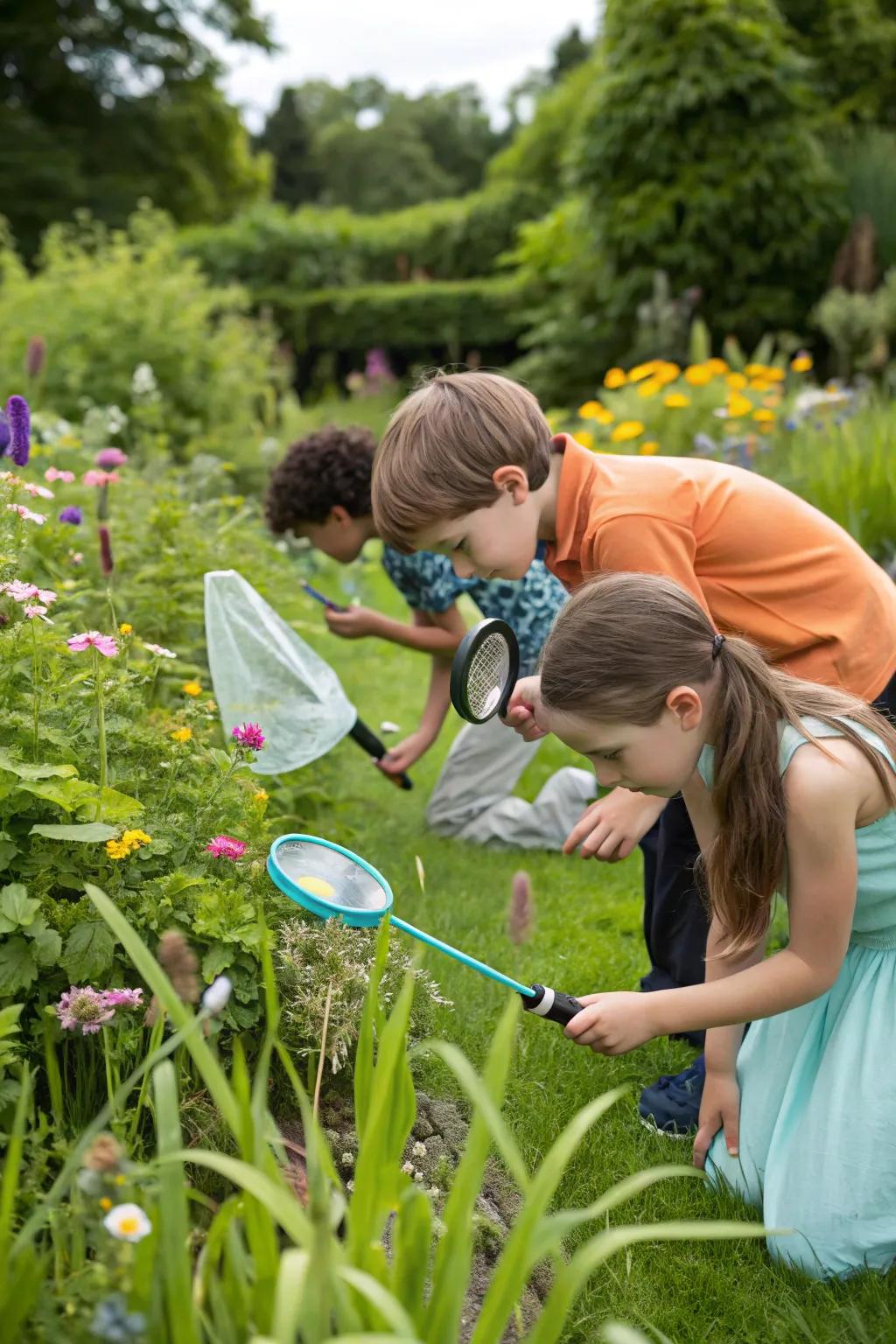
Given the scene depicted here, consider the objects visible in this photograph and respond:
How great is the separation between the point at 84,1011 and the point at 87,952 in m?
0.10

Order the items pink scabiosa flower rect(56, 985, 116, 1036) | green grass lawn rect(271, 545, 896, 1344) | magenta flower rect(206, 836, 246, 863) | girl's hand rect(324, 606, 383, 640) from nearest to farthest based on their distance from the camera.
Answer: pink scabiosa flower rect(56, 985, 116, 1036)
green grass lawn rect(271, 545, 896, 1344)
magenta flower rect(206, 836, 246, 863)
girl's hand rect(324, 606, 383, 640)

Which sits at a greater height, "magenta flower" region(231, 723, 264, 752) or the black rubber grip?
"magenta flower" region(231, 723, 264, 752)

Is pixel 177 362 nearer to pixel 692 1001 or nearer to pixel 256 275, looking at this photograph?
pixel 692 1001

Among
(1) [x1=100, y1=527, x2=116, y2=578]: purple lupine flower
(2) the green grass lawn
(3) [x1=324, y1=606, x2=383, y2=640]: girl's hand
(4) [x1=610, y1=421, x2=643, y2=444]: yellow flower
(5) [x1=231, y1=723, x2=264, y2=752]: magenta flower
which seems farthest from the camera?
(4) [x1=610, y1=421, x2=643, y2=444]: yellow flower

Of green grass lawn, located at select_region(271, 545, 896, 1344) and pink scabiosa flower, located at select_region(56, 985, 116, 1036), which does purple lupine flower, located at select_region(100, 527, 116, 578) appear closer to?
green grass lawn, located at select_region(271, 545, 896, 1344)

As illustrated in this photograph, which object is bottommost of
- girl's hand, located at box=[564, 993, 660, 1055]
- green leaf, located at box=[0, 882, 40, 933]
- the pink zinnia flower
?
girl's hand, located at box=[564, 993, 660, 1055]

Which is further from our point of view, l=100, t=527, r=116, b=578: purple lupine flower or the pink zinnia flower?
l=100, t=527, r=116, b=578: purple lupine flower

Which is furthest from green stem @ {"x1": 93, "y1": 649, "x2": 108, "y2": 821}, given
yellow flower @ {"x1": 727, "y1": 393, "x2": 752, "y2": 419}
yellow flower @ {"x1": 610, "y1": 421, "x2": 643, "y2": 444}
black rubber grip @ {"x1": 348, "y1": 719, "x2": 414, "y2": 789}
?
yellow flower @ {"x1": 727, "y1": 393, "x2": 752, "y2": 419}

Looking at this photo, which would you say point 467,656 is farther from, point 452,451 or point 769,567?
point 769,567

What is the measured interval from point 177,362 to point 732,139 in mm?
4635

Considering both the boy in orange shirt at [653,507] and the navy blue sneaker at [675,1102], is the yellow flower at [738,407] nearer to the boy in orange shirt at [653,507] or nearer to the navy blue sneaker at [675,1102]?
the boy in orange shirt at [653,507]

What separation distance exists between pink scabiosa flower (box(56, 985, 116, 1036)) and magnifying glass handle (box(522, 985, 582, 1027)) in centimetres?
57

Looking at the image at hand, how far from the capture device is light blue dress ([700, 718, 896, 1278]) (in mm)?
1806

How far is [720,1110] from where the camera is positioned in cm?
205
